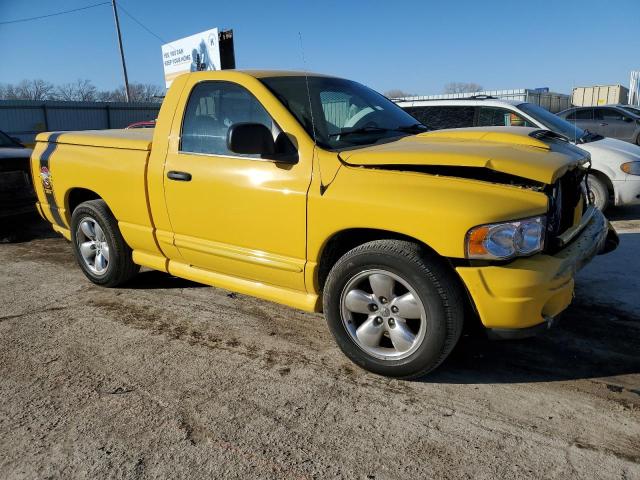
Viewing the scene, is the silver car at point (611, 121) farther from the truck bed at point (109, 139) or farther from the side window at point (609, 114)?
the truck bed at point (109, 139)

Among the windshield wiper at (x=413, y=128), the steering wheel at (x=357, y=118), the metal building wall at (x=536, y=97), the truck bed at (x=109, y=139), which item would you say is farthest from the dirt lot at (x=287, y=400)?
the metal building wall at (x=536, y=97)

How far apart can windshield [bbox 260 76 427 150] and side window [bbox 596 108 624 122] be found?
14302mm

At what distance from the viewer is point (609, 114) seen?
1600 centimetres

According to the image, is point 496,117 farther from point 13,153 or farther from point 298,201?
point 13,153

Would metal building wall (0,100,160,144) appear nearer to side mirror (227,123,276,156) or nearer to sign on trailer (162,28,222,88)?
sign on trailer (162,28,222,88)

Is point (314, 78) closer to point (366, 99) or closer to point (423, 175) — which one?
point (366, 99)

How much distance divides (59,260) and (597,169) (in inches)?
271

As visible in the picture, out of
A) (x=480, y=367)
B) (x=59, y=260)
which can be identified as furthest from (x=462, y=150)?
(x=59, y=260)

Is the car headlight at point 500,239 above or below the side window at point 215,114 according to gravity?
below

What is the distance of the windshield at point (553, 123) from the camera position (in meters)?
7.27

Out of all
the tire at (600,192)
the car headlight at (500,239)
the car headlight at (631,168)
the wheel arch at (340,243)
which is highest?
the car headlight at (500,239)

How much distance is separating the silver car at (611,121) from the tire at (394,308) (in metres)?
14.7

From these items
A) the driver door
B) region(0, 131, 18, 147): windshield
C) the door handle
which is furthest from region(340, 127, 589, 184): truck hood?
region(0, 131, 18, 147): windshield

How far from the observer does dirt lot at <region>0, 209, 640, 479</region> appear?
2432 millimetres
